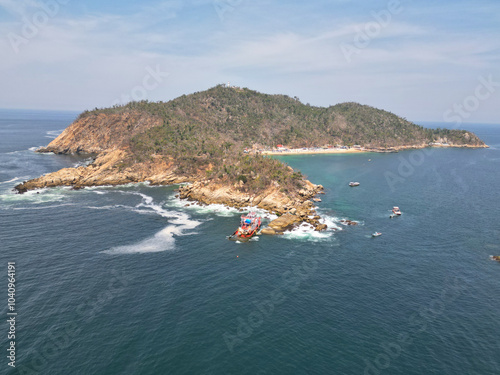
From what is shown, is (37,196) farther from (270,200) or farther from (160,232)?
(270,200)

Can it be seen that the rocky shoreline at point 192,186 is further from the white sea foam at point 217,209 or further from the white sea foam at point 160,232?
the white sea foam at point 160,232

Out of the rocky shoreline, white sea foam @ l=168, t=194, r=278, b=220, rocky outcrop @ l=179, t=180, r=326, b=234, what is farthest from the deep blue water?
the rocky shoreline

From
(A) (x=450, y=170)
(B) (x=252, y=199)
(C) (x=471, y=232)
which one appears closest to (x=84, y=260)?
(B) (x=252, y=199)

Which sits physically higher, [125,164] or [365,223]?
[125,164]

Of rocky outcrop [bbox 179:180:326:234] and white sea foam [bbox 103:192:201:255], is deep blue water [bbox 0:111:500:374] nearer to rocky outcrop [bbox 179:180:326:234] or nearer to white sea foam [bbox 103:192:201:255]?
white sea foam [bbox 103:192:201:255]

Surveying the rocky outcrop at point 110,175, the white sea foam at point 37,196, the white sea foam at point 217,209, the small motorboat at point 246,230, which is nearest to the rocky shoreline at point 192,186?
the rocky outcrop at point 110,175

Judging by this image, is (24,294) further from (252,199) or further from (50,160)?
(50,160)
